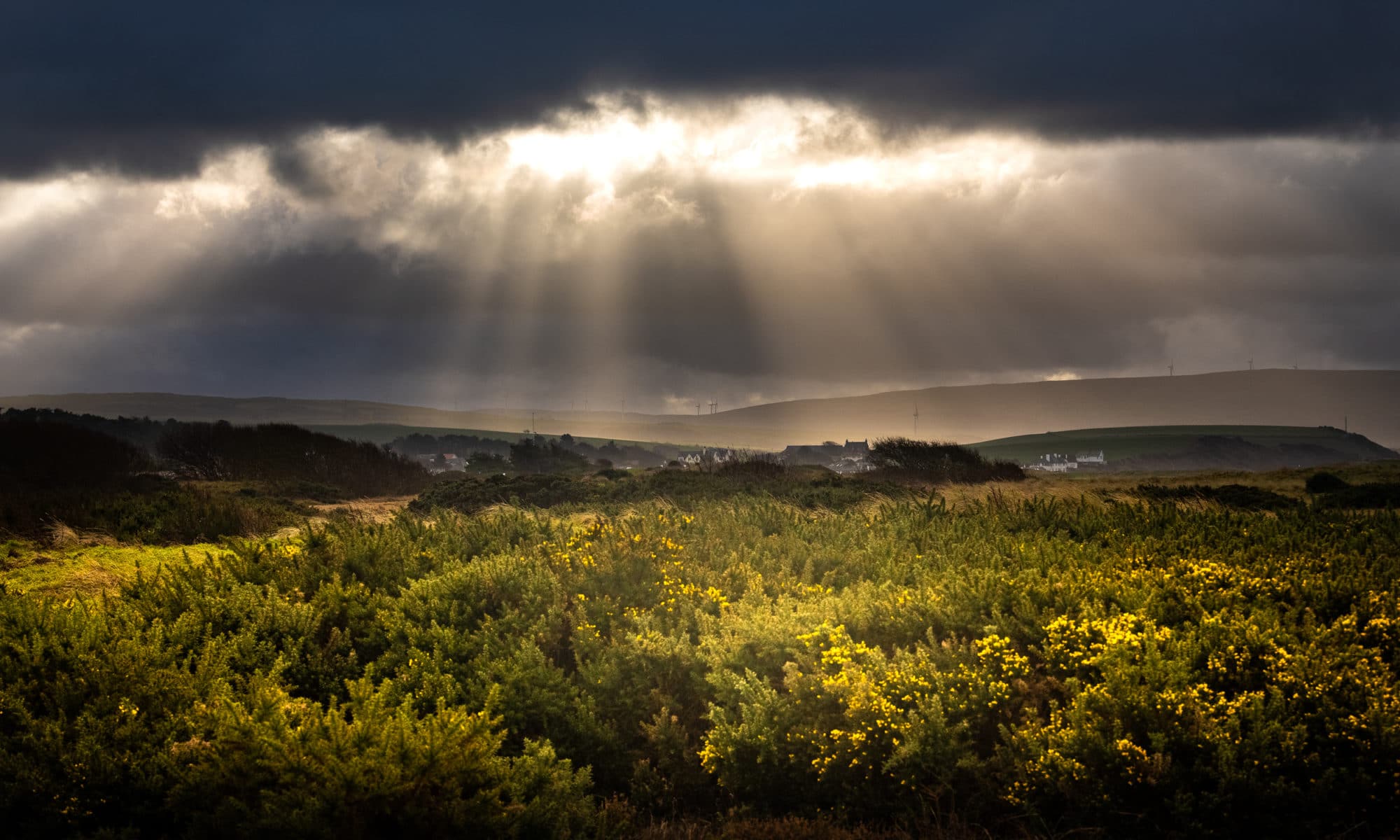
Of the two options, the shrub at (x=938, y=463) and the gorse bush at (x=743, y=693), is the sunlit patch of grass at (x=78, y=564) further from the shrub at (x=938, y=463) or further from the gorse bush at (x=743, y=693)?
the shrub at (x=938, y=463)

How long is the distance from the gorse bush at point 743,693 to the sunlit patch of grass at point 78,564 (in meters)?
1.81

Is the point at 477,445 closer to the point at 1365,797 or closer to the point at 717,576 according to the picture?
the point at 717,576

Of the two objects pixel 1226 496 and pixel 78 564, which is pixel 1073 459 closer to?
pixel 1226 496

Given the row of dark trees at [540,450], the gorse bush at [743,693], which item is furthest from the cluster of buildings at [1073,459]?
the gorse bush at [743,693]

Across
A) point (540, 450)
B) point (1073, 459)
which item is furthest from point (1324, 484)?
point (1073, 459)

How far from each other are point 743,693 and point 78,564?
11939mm

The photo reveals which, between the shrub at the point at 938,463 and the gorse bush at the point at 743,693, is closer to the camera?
the gorse bush at the point at 743,693

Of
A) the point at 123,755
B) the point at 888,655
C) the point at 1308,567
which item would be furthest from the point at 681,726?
the point at 1308,567

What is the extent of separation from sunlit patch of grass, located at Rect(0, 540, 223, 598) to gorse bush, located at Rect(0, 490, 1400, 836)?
1809mm

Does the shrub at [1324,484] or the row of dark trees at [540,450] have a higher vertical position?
the shrub at [1324,484]

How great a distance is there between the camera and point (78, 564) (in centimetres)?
1391

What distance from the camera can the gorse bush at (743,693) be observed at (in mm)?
5992

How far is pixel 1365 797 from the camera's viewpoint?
19.7ft

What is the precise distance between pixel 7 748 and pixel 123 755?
1087 millimetres
